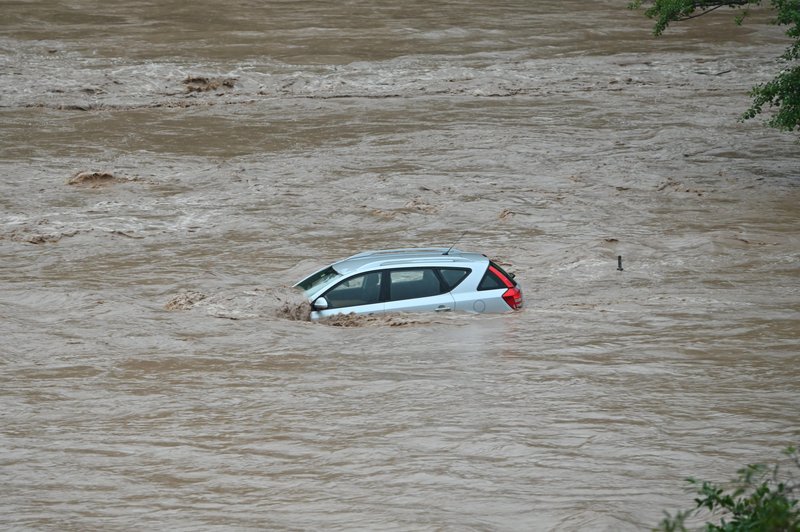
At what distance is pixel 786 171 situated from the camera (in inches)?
963

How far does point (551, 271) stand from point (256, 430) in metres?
8.10

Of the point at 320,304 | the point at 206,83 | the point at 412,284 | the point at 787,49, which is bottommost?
the point at 320,304

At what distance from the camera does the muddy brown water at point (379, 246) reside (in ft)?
29.5

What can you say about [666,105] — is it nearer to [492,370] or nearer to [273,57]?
[273,57]

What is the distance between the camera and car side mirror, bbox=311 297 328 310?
13.5m

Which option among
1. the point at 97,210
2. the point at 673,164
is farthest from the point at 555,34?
the point at 97,210

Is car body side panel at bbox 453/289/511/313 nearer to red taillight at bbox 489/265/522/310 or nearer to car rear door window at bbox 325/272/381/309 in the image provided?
red taillight at bbox 489/265/522/310

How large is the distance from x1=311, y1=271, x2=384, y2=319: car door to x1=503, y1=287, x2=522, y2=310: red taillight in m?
1.46

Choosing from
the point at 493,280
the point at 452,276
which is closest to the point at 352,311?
the point at 452,276

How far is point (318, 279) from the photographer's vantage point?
14.1 meters

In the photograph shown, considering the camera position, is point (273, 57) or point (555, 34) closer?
point (273, 57)

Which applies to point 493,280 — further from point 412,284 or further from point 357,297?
point 357,297

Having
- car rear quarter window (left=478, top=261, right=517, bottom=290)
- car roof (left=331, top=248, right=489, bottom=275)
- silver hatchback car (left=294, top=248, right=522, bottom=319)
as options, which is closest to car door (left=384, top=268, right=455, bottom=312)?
silver hatchback car (left=294, top=248, right=522, bottom=319)

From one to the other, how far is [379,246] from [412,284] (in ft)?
18.7
